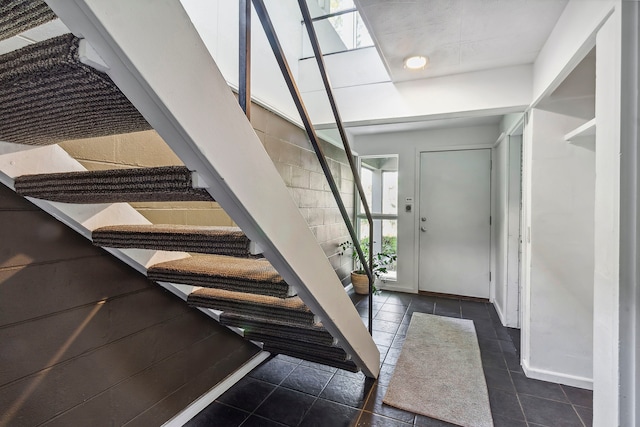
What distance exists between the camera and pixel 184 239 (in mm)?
873

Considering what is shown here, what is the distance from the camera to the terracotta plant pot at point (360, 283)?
387cm

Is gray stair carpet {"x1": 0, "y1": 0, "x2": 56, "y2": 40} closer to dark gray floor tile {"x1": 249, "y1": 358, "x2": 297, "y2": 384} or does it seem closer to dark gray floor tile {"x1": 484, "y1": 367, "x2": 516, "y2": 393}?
dark gray floor tile {"x1": 249, "y1": 358, "x2": 297, "y2": 384}

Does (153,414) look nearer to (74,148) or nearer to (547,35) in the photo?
(74,148)

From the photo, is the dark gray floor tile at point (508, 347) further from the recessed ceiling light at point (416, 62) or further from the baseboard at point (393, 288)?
the recessed ceiling light at point (416, 62)

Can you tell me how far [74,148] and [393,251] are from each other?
3.83m

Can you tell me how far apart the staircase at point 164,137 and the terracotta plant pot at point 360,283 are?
8.58 ft

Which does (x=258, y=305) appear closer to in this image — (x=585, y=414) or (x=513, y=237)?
(x=585, y=414)

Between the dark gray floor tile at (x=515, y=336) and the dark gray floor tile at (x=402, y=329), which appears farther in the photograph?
the dark gray floor tile at (x=402, y=329)

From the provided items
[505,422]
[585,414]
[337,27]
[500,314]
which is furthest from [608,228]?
[337,27]

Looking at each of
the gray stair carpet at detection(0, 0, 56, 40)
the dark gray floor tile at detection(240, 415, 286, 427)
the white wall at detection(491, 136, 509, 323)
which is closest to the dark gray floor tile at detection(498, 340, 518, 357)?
the white wall at detection(491, 136, 509, 323)

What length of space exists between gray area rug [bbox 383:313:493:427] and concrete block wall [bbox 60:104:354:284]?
142cm

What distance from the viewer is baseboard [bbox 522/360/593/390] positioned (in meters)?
1.95

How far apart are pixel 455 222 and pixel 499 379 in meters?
2.12

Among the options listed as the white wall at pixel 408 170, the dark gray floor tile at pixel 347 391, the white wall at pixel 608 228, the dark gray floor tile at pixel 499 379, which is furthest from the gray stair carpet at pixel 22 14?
the white wall at pixel 408 170
